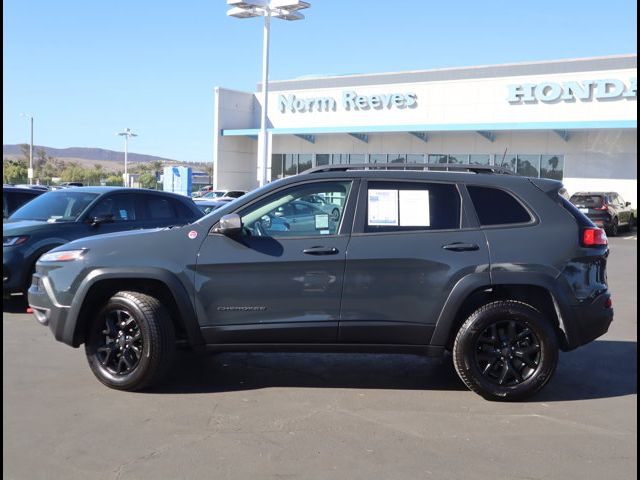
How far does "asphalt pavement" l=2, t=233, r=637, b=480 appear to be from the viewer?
409 cm

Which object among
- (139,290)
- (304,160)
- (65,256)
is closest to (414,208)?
(139,290)

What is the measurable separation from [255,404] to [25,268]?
4.81 metres

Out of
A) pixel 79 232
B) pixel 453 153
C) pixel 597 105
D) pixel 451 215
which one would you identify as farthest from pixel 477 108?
pixel 451 215

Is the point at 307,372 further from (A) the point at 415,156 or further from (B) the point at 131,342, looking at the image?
(A) the point at 415,156

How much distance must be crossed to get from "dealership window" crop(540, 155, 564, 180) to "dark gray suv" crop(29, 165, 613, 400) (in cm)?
2782

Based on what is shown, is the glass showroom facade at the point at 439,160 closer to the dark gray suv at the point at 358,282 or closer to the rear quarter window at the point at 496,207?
the rear quarter window at the point at 496,207

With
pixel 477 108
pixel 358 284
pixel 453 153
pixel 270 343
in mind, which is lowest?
pixel 270 343

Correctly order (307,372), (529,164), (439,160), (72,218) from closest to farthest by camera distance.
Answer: (307,372) → (72,218) → (529,164) → (439,160)

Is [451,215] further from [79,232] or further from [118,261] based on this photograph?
[79,232]

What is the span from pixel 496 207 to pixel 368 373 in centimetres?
192

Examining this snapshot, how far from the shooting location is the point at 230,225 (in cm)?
524

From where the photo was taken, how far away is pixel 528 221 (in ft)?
17.8

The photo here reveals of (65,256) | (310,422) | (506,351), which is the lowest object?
(310,422)

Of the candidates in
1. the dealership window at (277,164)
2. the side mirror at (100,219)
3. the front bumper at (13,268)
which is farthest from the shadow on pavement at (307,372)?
the dealership window at (277,164)
